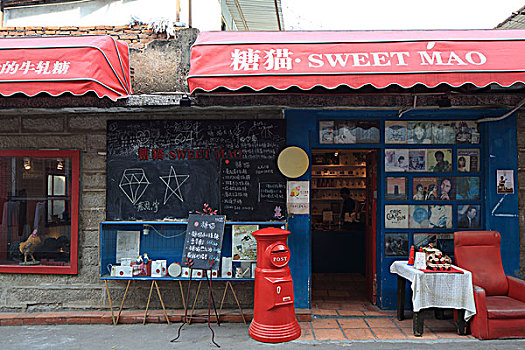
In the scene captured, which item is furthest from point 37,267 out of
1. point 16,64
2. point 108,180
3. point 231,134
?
point 231,134

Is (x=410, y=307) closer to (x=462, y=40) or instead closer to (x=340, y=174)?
(x=462, y=40)

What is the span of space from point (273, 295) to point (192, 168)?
235 cm

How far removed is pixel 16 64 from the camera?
567cm

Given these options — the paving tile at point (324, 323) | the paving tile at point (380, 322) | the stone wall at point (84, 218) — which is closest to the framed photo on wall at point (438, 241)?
the paving tile at point (380, 322)

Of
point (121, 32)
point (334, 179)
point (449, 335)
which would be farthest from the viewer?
point (334, 179)

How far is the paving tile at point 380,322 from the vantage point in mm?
6107

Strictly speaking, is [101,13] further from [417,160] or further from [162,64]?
[417,160]

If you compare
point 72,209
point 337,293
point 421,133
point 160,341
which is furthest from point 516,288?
point 72,209

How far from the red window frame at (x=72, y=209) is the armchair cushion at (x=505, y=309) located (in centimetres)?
595

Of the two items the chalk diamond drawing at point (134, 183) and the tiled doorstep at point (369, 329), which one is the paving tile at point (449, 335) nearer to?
the tiled doorstep at point (369, 329)

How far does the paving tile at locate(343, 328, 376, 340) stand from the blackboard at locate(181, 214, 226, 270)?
2.01 meters

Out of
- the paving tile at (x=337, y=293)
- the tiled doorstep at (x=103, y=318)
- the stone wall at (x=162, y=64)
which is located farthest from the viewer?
the paving tile at (x=337, y=293)

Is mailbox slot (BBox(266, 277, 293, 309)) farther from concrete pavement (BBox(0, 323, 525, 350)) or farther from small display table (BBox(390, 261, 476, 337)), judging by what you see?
small display table (BBox(390, 261, 476, 337))

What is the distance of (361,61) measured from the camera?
5465 millimetres
